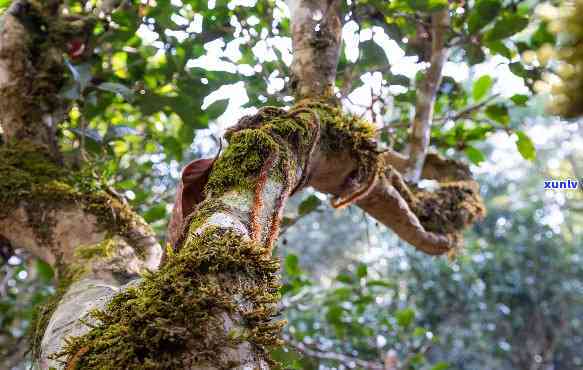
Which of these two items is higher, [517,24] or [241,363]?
[517,24]

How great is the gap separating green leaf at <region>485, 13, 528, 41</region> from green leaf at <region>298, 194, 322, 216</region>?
33.6 inches

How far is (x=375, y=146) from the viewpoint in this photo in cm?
145

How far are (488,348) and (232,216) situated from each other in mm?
7753

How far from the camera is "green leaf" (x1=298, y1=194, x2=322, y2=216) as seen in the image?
213cm

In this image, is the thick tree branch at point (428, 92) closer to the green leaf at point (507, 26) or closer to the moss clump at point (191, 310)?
the green leaf at point (507, 26)

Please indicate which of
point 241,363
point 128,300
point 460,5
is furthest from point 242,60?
point 241,363

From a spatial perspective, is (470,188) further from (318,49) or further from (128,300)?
(128,300)

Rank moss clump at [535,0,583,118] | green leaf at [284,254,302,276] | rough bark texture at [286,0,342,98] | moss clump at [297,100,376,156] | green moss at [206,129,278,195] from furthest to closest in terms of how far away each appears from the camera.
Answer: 1. green leaf at [284,254,302,276]
2. rough bark texture at [286,0,342,98]
3. moss clump at [297,100,376,156]
4. green moss at [206,129,278,195]
5. moss clump at [535,0,583,118]

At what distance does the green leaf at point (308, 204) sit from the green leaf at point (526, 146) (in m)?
0.81

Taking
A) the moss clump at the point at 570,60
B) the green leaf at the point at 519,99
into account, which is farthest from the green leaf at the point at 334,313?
the moss clump at the point at 570,60

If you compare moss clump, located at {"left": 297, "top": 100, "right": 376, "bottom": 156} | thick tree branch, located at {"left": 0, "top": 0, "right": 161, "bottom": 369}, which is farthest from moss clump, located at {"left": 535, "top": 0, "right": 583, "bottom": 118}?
moss clump, located at {"left": 297, "top": 100, "right": 376, "bottom": 156}

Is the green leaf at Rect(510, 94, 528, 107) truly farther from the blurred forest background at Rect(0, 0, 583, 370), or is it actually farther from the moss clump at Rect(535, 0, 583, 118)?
the moss clump at Rect(535, 0, 583, 118)

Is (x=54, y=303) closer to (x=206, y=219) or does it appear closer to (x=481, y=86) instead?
(x=206, y=219)

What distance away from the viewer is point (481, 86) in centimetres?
230
